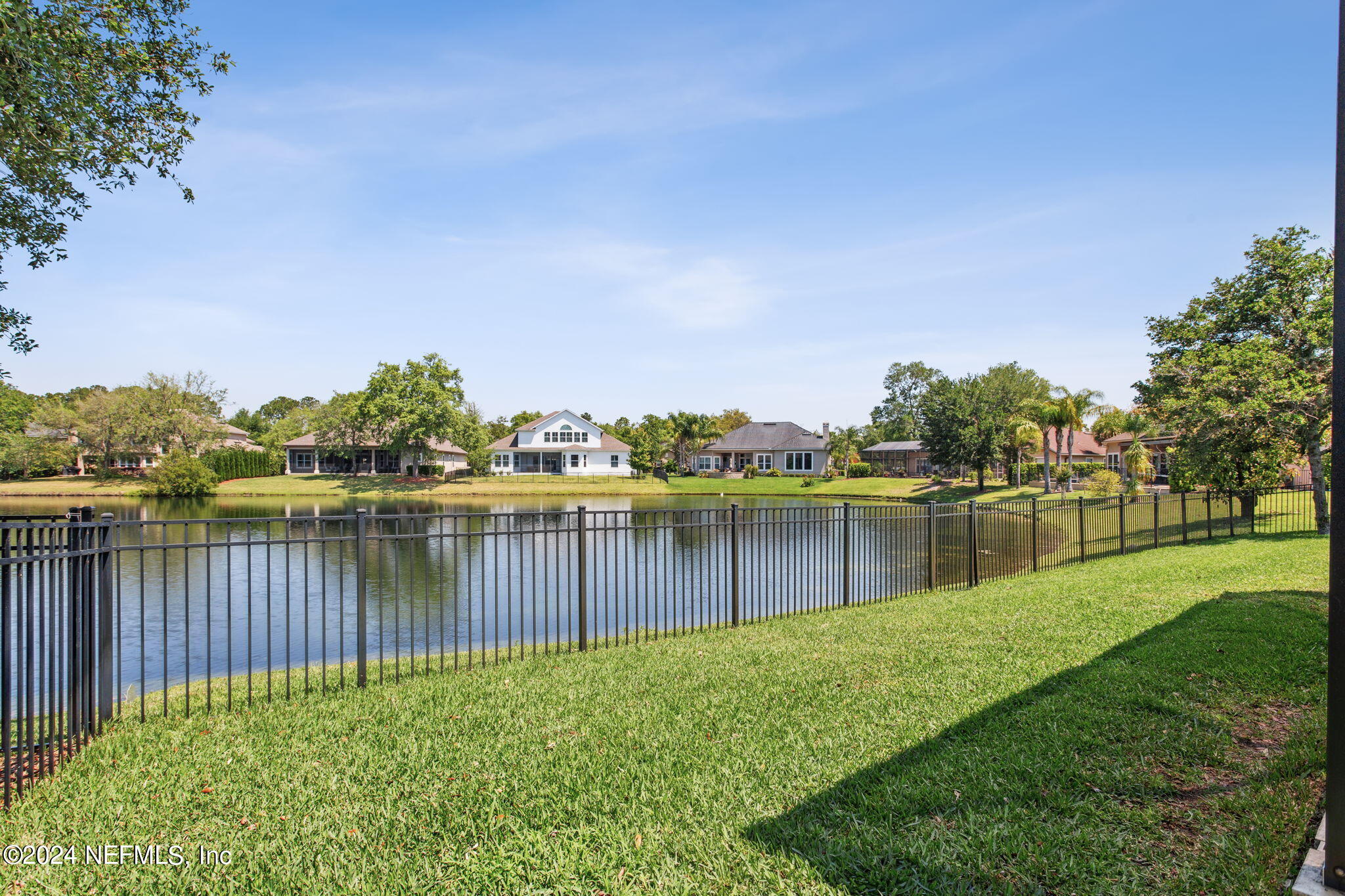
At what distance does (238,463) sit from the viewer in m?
53.5

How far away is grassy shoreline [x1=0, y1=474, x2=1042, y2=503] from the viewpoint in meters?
45.1

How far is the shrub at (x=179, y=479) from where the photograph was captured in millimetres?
43875

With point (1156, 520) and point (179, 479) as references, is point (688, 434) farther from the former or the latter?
point (1156, 520)

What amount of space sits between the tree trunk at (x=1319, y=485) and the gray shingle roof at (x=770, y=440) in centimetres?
4665

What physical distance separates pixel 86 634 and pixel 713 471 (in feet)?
209

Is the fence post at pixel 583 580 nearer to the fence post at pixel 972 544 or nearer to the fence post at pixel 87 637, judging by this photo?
the fence post at pixel 87 637

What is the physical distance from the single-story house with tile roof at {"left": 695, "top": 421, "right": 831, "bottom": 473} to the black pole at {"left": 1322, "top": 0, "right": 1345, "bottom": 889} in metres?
61.8

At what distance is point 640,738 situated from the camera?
15.2 feet

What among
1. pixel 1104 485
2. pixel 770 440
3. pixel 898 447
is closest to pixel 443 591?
pixel 1104 485

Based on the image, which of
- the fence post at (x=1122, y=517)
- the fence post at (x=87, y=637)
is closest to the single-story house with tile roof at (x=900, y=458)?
the fence post at (x=1122, y=517)

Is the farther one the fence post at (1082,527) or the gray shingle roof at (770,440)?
the gray shingle roof at (770,440)

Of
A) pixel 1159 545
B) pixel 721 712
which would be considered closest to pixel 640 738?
pixel 721 712

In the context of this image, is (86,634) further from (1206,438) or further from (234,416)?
(234,416)

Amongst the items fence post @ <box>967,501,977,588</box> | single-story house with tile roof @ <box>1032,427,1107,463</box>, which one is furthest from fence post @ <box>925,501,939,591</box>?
single-story house with tile roof @ <box>1032,427,1107,463</box>
